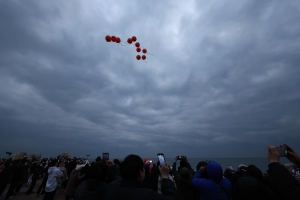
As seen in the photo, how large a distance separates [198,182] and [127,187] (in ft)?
6.10

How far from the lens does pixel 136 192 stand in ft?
6.23

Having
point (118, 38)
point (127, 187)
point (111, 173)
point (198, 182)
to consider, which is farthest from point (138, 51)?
point (127, 187)

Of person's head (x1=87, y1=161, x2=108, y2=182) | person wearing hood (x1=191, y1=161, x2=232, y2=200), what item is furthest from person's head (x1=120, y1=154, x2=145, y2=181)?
person wearing hood (x1=191, y1=161, x2=232, y2=200)

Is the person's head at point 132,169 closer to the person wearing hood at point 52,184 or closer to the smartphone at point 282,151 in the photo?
the smartphone at point 282,151

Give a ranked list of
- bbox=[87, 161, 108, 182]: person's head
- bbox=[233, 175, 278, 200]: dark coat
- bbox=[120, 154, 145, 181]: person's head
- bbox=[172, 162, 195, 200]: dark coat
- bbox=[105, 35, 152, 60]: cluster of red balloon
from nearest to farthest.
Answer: bbox=[120, 154, 145, 181]: person's head < bbox=[233, 175, 278, 200]: dark coat < bbox=[87, 161, 108, 182]: person's head < bbox=[172, 162, 195, 200]: dark coat < bbox=[105, 35, 152, 60]: cluster of red balloon

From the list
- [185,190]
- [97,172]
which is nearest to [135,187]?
[97,172]

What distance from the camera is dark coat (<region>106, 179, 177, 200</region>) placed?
6.14ft

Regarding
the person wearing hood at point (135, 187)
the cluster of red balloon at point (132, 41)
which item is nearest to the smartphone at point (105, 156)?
the person wearing hood at point (135, 187)

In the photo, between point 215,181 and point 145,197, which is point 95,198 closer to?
point 145,197

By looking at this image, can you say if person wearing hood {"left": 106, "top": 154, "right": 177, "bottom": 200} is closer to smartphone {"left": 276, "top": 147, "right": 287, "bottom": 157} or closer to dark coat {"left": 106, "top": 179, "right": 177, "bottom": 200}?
dark coat {"left": 106, "top": 179, "right": 177, "bottom": 200}

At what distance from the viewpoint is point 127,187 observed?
6.51 ft

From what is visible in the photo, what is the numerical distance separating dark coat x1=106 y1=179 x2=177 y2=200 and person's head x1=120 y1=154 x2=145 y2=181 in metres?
0.07

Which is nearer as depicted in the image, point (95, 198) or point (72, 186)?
point (95, 198)

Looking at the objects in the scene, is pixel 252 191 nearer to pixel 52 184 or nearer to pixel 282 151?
pixel 282 151
